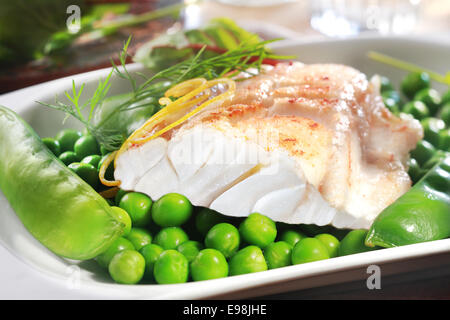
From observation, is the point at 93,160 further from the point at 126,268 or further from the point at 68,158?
the point at 126,268

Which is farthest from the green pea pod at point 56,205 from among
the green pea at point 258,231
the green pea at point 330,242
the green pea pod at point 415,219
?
the green pea pod at point 415,219

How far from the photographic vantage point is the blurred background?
4180 millimetres

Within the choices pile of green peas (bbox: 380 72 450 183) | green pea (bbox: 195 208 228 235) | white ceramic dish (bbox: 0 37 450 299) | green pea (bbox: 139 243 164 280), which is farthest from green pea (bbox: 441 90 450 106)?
green pea (bbox: 139 243 164 280)

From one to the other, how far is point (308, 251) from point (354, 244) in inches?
9.7

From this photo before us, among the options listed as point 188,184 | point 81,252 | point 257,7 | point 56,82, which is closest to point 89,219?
point 81,252

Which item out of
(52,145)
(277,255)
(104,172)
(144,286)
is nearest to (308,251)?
(277,255)

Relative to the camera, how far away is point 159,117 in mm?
2375

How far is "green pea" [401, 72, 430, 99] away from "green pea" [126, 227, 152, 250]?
101 inches

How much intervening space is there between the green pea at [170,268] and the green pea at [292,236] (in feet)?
1.69

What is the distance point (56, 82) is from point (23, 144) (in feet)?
3.02

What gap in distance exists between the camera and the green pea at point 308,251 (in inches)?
82.7

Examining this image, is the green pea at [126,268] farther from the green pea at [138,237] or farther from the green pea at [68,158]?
the green pea at [68,158]

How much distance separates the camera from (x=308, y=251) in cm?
211
